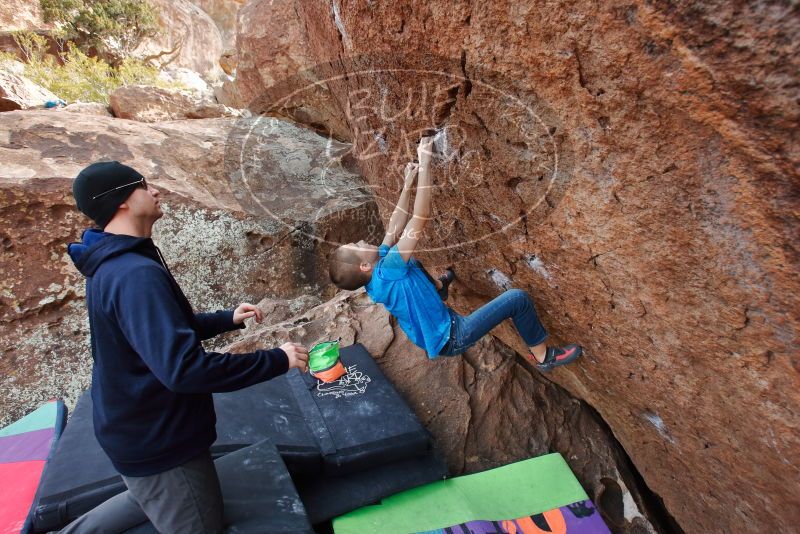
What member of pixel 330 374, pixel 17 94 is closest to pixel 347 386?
pixel 330 374

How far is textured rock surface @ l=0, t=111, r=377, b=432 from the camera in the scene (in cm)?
312

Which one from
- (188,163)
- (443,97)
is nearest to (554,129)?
(443,97)

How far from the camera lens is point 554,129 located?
1598mm

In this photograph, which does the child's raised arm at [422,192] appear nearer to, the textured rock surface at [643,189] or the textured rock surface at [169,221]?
the textured rock surface at [643,189]

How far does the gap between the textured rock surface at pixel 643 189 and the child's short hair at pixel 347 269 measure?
55 centimetres

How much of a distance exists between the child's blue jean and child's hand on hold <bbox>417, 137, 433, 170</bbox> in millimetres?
737

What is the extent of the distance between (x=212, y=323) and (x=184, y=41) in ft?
54.0

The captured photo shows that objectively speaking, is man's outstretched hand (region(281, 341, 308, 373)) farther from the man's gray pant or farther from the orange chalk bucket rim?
the orange chalk bucket rim

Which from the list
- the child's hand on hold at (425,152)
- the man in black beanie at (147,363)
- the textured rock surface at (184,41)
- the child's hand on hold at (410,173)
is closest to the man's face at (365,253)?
the child's hand on hold at (410,173)

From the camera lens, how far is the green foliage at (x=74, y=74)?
8.07 metres

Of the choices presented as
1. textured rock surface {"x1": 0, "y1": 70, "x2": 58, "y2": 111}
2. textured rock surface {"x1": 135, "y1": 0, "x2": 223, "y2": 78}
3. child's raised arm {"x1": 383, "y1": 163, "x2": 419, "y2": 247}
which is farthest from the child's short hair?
textured rock surface {"x1": 135, "y1": 0, "x2": 223, "y2": 78}

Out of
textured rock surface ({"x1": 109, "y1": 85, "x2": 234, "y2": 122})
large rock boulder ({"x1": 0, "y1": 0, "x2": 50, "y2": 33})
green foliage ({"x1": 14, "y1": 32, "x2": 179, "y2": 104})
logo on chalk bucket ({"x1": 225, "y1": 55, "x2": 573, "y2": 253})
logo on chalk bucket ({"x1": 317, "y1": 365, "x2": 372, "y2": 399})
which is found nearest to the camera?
logo on chalk bucket ({"x1": 225, "y1": 55, "x2": 573, "y2": 253})

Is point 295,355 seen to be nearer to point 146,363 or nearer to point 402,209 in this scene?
point 146,363

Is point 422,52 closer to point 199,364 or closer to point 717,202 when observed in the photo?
point 717,202
